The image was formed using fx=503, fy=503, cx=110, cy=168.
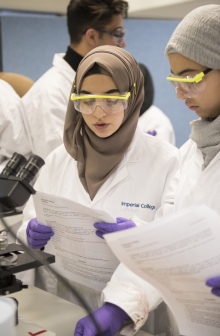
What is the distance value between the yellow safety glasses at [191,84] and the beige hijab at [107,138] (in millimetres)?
272

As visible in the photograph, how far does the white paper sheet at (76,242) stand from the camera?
1251mm

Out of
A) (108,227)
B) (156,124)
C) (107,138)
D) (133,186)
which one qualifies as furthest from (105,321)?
(156,124)

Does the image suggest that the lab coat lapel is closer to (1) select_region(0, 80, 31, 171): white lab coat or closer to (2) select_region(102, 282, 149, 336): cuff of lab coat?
(2) select_region(102, 282, 149, 336): cuff of lab coat

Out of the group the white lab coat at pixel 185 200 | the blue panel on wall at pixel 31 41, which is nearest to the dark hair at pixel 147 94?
the blue panel on wall at pixel 31 41

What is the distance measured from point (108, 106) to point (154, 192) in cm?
28

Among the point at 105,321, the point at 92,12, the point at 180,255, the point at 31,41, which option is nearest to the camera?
the point at 180,255

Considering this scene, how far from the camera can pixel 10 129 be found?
2.26 metres

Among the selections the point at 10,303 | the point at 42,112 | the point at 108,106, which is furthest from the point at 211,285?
the point at 42,112

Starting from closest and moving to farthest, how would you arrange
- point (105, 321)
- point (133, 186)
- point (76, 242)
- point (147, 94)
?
point (105, 321), point (76, 242), point (133, 186), point (147, 94)

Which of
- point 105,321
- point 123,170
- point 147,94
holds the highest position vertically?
point 123,170

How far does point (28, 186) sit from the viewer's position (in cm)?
97

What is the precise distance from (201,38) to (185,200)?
394 mm

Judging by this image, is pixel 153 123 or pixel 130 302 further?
pixel 153 123

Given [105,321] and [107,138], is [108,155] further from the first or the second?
[105,321]
